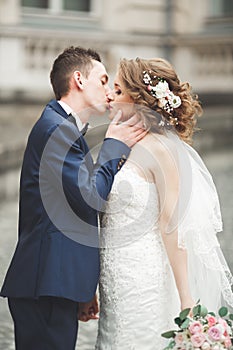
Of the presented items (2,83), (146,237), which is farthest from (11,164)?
(146,237)

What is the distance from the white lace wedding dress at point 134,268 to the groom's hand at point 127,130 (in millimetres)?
139

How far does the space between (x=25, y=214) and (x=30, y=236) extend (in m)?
0.09

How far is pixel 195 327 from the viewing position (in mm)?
2732

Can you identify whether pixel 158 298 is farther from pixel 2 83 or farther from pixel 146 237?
pixel 2 83

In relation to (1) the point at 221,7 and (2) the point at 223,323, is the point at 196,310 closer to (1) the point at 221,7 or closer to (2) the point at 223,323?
→ (2) the point at 223,323

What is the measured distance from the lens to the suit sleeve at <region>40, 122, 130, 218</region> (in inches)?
109

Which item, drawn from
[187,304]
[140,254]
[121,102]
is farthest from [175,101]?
[187,304]

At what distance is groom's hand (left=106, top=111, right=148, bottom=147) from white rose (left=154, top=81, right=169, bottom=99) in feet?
0.38

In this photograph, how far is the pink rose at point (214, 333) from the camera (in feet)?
8.87

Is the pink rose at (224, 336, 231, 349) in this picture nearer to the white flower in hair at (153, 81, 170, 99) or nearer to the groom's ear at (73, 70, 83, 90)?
the white flower in hair at (153, 81, 170, 99)

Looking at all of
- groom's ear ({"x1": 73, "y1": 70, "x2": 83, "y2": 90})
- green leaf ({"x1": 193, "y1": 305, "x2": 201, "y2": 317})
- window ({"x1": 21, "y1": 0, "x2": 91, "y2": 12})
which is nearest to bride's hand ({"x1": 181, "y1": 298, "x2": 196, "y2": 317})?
green leaf ({"x1": 193, "y1": 305, "x2": 201, "y2": 317})

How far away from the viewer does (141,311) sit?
3125 millimetres

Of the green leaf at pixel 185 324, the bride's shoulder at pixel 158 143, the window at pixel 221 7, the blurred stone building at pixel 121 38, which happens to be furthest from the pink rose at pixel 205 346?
the window at pixel 221 7

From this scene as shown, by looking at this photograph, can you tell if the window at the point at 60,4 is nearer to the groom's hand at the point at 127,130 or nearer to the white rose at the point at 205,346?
the groom's hand at the point at 127,130
